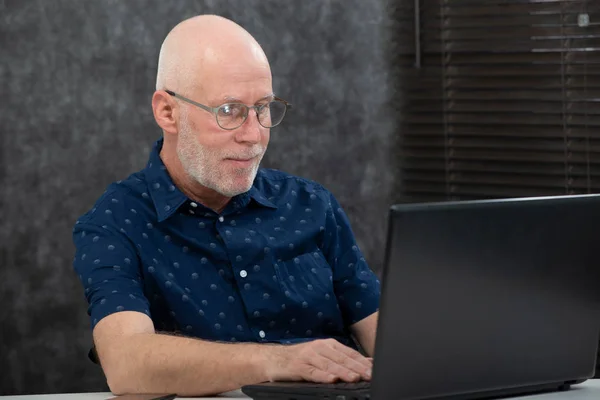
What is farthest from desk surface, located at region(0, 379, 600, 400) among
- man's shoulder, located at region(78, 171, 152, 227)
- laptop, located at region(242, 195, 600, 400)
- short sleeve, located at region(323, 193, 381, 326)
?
short sleeve, located at region(323, 193, 381, 326)

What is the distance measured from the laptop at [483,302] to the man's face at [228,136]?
578 mm

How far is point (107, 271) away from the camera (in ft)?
6.26

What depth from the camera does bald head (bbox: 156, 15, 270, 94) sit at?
2.05m

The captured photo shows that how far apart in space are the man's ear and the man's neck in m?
0.07

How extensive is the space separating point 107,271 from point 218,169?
0.29 meters

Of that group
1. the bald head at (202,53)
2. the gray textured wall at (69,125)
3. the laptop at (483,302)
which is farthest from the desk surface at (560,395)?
the gray textured wall at (69,125)

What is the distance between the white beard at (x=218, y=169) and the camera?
80.1 inches

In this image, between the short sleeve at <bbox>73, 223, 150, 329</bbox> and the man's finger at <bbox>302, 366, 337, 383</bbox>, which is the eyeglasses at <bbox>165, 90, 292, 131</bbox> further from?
the man's finger at <bbox>302, 366, 337, 383</bbox>

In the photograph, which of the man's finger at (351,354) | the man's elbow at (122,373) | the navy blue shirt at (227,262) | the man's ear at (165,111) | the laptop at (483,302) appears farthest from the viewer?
the man's ear at (165,111)

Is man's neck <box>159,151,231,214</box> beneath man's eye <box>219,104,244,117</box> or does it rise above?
beneath

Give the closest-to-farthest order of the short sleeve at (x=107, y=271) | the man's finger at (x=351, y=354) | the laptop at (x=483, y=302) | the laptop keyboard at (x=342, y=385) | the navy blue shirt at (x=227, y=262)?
1. the laptop at (x=483, y=302)
2. the laptop keyboard at (x=342, y=385)
3. the man's finger at (x=351, y=354)
4. the short sleeve at (x=107, y=271)
5. the navy blue shirt at (x=227, y=262)

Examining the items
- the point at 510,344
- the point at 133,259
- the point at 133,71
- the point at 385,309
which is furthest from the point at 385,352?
the point at 133,71

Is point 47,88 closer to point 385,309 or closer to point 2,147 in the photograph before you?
point 2,147

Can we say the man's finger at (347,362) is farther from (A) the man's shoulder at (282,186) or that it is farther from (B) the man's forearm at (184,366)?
(A) the man's shoulder at (282,186)
